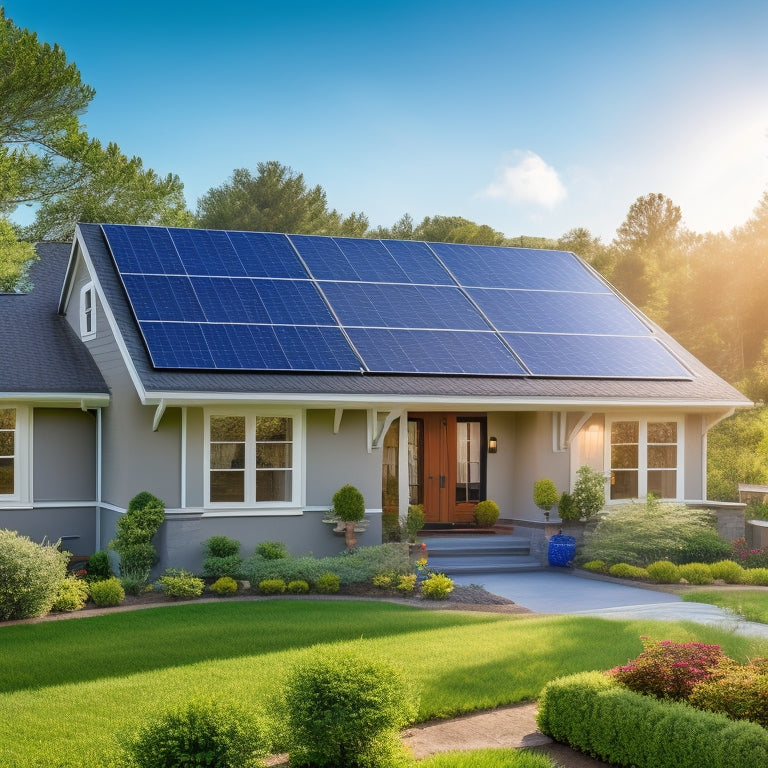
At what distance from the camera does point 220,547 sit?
14.6 m

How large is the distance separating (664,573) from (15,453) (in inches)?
442

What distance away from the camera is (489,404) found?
1609 centimetres

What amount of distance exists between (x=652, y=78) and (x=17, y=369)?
16660 mm

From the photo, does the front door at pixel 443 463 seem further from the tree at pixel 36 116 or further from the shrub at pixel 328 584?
the tree at pixel 36 116

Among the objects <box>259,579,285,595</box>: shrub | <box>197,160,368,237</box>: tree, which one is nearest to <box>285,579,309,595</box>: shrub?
<box>259,579,285,595</box>: shrub

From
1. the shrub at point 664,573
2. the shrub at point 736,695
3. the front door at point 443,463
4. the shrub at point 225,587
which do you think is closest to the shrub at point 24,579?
the shrub at point 225,587

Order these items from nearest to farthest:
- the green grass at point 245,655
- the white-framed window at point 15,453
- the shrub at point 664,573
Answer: the green grass at point 245,655 → the shrub at point 664,573 → the white-framed window at point 15,453

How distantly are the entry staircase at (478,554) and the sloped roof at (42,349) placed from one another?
21.5 ft

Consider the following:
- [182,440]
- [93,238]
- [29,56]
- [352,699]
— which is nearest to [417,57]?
[29,56]

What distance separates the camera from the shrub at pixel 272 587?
538 inches

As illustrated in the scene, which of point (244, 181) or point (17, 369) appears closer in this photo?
point (17, 369)

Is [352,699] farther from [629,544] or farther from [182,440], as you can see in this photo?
[629,544]

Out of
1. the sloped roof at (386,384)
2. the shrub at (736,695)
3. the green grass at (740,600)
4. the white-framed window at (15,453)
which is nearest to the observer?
the shrub at (736,695)

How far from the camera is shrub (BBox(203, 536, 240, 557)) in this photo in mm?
14655
